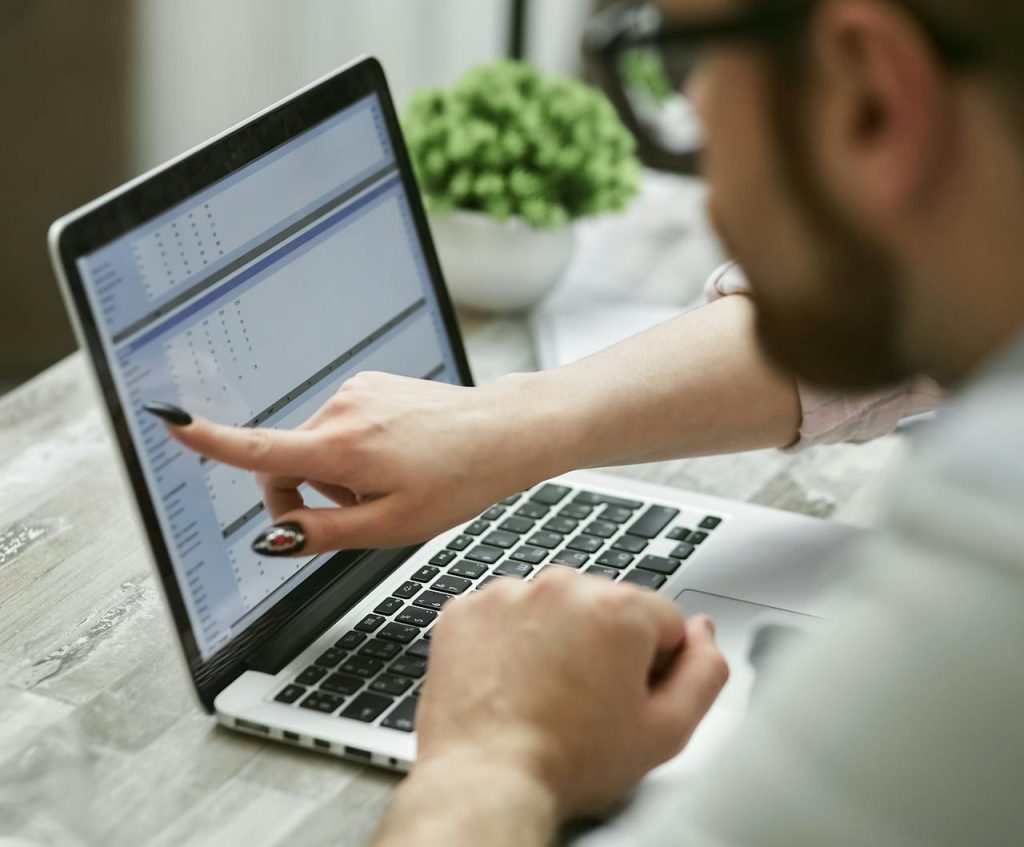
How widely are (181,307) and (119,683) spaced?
25 cm

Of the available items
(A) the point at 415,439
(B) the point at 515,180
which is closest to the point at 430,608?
(A) the point at 415,439

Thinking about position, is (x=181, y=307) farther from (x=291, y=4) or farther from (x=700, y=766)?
(x=291, y=4)

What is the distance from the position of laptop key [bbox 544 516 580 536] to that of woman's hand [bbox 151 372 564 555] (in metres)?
0.07

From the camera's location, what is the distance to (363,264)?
3.23 ft

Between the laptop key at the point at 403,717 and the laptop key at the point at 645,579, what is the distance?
20 cm

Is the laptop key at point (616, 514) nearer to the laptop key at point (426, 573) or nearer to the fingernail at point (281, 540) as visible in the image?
the laptop key at point (426, 573)

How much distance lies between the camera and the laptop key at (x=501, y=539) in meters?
0.98

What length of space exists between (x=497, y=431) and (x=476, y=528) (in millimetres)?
107

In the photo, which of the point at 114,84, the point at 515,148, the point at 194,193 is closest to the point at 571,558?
the point at 194,193

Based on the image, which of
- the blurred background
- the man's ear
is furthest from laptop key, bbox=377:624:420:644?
the blurred background

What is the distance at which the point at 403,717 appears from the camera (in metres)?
0.79

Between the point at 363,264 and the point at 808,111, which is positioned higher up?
the point at 808,111

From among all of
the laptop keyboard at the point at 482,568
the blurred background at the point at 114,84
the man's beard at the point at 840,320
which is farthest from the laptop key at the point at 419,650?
the blurred background at the point at 114,84

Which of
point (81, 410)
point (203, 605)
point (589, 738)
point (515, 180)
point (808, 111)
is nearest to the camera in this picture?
point (808, 111)
